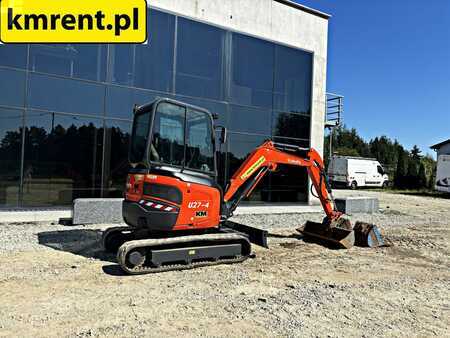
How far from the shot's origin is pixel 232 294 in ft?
18.1

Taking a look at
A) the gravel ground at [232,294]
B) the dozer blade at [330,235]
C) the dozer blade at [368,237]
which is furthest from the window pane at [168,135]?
the dozer blade at [368,237]

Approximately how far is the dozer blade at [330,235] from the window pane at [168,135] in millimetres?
4293

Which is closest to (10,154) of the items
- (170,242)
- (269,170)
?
(170,242)

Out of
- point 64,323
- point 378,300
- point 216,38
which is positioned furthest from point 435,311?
point 216,38

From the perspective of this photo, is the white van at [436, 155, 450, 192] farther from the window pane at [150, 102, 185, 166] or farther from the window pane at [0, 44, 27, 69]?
the window pane at [0, 44, 27, 69]

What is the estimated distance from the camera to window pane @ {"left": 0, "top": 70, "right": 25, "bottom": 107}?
11.1 meters

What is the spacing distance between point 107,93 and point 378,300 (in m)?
10.4

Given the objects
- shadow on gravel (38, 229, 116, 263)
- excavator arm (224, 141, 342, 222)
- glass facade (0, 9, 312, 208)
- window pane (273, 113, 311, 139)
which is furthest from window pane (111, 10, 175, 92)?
excavator arm (224, 141, 342, 222)

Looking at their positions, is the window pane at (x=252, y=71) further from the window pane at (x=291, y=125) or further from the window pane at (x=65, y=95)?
the window pane at (x=65, y=95)

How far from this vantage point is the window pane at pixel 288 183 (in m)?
16.4

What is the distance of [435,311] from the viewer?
16.9 ft

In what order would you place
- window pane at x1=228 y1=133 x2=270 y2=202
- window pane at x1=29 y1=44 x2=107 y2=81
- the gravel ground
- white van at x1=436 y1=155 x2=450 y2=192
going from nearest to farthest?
the gravel ground < window pane at x1=29 y1=44 x2=107 y2=81 < window pane at x1=228 y1=133 x2=270 y2=202 < white van at x1=436 y1=155 x2=450 y2=192

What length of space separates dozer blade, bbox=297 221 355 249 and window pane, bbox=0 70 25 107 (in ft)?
29.1

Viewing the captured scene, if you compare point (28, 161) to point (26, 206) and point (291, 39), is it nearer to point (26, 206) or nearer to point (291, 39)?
point (26, 206)
